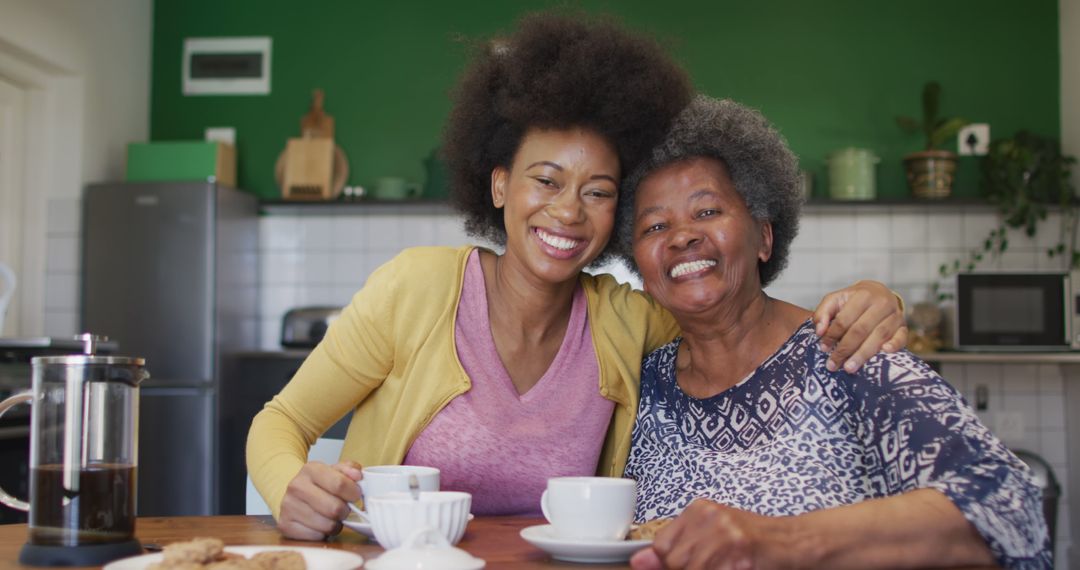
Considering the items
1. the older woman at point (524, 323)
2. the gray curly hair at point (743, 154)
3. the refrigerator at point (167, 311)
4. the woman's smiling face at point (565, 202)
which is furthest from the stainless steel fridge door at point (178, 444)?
the gray curly hair at point (743, 154)

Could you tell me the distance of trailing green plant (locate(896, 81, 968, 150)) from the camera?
14.8 ft

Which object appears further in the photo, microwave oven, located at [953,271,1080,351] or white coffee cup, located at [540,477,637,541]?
microwave oven, located at [953,271,1080,351]

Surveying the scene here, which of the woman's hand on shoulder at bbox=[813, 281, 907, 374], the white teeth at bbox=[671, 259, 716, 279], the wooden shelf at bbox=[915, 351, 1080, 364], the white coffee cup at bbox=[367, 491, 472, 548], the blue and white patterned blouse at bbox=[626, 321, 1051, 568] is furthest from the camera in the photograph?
the wooden shelf at bbox=[915, 351, 1080, 364]

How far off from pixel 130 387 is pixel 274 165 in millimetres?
4111

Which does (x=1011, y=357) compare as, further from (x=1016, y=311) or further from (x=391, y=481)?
(x=391, y=481)

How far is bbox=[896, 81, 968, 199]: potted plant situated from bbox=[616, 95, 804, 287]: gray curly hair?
10.1ft

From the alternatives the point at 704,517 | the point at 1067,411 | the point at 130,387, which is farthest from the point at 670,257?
the point at 1067,411

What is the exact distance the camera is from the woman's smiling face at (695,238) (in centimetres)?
162

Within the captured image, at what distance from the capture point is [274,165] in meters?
5.12

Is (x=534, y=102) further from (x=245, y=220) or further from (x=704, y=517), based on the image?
(x=245, y=220)

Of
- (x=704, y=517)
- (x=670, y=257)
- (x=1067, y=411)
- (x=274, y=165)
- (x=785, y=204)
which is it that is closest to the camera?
(x=704, y=517)

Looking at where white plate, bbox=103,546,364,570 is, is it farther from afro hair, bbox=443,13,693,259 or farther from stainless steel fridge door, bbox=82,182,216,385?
stainless steel fridge door, bbox=82,182,216,385

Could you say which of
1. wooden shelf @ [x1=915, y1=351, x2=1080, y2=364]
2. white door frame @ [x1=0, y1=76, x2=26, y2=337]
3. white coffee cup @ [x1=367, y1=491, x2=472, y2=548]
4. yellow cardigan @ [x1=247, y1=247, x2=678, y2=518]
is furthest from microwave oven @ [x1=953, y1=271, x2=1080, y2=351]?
white door frame @ [x1=0, y1=76, x2=26, y2=337]

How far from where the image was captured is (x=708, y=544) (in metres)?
1.05
